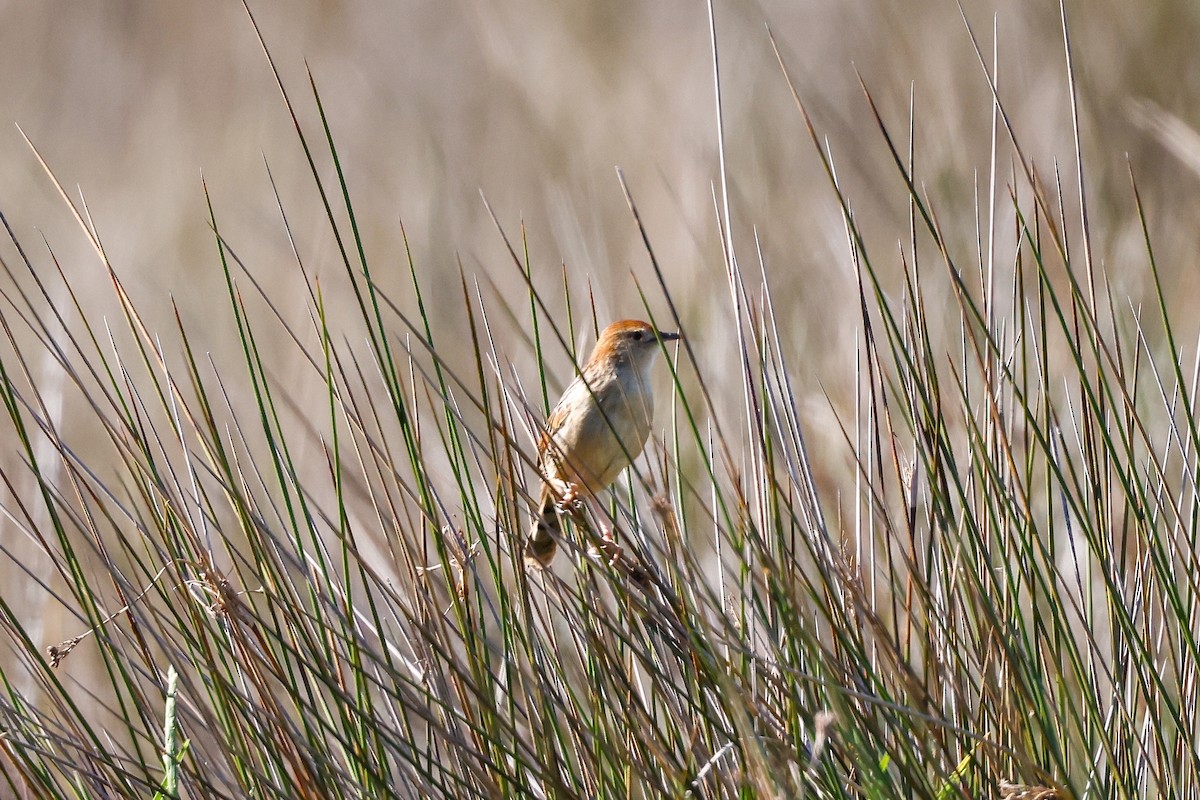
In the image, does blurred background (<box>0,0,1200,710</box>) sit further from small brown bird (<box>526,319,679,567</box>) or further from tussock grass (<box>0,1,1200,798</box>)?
tussock grass (<box>0,1,1200,798</box>)

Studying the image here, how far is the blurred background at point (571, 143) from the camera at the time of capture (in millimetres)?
4414

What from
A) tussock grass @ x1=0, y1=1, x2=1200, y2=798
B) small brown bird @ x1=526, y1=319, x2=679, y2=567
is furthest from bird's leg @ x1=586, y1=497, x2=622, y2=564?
small brown bird @ x1=526, y1=319, x2=679, y2=567

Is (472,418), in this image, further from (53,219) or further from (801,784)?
(53,219)

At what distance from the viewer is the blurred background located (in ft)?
14.5

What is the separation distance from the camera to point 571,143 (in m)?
7.05

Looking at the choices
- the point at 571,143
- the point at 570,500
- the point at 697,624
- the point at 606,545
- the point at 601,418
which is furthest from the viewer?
the point at 571,143

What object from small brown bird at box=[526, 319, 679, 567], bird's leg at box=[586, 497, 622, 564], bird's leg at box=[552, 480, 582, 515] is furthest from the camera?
small brown bird at box=[526, 319, 679, 567]

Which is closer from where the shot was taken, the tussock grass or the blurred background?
the tussock grass

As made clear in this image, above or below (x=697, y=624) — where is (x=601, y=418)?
above

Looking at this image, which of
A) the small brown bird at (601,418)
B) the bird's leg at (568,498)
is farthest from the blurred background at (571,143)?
the bird's leg at (568,498)

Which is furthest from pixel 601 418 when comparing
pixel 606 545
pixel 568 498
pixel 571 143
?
pixel 571 143

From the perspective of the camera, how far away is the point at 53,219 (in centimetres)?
828

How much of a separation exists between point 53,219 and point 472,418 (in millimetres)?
4320

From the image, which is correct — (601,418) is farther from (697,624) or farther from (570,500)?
(697,624)
